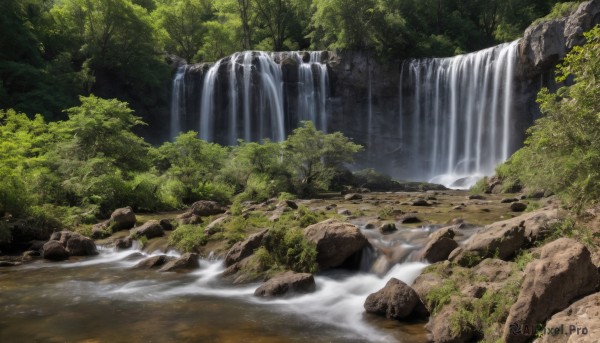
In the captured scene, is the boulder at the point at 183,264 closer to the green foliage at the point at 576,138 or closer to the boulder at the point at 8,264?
the boulder at the point at 8,264

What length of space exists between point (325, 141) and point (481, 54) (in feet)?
69.9

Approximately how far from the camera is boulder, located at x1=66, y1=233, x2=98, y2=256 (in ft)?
48.7

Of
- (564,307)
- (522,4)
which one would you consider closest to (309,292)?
(564,307)

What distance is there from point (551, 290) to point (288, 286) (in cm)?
559

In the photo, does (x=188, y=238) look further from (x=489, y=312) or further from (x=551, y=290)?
(x=551, y=290)

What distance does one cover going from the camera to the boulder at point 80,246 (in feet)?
48.7

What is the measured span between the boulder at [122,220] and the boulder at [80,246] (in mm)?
2307

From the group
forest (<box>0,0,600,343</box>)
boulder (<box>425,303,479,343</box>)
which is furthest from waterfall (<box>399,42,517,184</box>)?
boulder (<box>425,303,479,343</box>)

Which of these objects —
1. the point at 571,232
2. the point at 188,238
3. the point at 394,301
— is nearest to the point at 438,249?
the point at 394,301

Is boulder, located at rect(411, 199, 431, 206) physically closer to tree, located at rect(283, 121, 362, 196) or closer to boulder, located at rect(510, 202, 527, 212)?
boulder, located at rect(510, 202, 527, 212)

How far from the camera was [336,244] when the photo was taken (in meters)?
11.1

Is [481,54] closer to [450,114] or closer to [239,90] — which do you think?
[450,114]

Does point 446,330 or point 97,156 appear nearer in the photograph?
point 446,330

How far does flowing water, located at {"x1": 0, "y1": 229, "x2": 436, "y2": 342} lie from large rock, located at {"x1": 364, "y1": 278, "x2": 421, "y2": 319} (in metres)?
0.18
